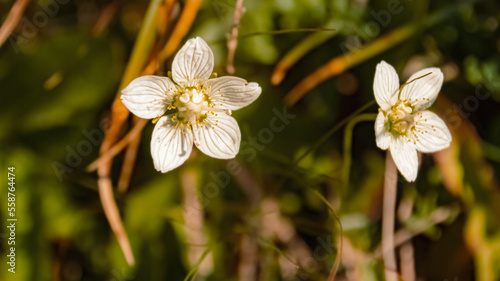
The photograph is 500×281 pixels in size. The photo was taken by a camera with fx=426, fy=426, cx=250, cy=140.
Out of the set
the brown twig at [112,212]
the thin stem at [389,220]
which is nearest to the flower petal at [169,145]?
the brown twig at [112,212]

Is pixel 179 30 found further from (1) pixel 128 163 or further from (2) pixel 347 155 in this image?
(2) pixel 347 155

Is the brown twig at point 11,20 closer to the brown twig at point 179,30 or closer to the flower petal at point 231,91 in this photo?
the brown twig at point 179,30

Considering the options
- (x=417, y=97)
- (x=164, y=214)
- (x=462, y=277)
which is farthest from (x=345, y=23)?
(x=462, y=277)

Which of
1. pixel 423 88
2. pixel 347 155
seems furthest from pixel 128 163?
pixel 423 88

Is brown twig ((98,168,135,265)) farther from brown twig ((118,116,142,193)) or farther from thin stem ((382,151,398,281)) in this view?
thin stem ((382,151,398,281))

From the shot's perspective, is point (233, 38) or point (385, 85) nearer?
point (385, 85)

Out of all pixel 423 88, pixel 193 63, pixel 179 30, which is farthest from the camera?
pixel 179 30
